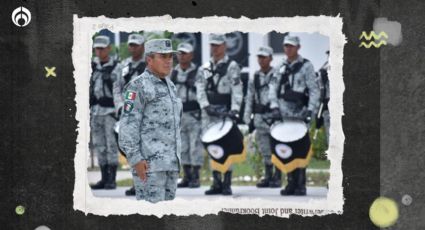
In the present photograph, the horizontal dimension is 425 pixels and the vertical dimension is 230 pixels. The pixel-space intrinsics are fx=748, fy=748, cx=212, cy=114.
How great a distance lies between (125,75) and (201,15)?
5.11 ft

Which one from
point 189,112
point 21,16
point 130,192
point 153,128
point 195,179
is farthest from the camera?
point 189,112

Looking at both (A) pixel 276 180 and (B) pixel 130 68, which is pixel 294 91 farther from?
(B) pixel 130 68

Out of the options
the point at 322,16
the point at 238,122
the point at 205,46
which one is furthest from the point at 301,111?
the point at 322,16

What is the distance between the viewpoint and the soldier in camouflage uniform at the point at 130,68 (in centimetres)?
735

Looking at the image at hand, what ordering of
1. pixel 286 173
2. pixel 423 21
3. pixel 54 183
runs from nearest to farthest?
1. pixel 423 21
2. pixel 54 183
3. pixel 286 173

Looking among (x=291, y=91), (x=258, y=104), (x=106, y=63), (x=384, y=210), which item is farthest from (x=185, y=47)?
(x=384, y=210)

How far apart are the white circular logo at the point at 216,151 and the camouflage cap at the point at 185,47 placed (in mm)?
1012

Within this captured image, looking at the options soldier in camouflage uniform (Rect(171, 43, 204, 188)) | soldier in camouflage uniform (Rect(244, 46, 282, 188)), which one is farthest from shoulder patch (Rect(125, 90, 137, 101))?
soldier in camouflage uniform (Rect(244, 46, 282, 188))

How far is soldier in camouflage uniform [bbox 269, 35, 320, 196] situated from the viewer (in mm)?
7262

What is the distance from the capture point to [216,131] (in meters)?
7.74

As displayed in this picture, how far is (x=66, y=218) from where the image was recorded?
643 centimetres

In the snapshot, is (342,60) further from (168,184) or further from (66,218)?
(66,218)

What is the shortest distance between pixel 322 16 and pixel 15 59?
2.63 meters

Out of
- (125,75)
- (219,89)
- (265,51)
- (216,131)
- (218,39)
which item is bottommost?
(216,131)
